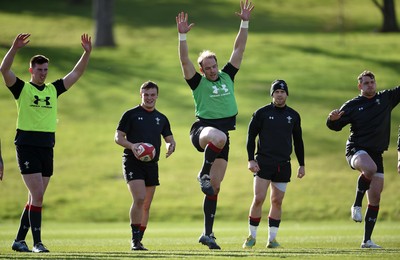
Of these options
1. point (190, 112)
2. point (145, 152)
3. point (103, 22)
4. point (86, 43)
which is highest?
point (103, 22)

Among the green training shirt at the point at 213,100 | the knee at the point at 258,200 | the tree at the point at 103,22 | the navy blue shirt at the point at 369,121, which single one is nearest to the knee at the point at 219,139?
the green training shirt at the point at 213,100

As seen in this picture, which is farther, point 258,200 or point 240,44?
point 240,44

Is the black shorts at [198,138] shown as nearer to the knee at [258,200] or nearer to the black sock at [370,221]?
the knee at [258,200]

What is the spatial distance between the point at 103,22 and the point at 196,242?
30.3 m

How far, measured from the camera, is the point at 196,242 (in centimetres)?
1620

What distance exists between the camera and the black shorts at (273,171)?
1410cm

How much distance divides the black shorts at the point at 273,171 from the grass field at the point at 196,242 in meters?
1.06

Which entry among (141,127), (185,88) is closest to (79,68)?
(141,127)

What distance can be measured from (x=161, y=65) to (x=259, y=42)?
653 centimetres

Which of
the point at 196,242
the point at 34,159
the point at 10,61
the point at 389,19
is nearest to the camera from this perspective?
the point at 10,61

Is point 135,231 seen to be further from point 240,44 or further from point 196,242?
point 240,44

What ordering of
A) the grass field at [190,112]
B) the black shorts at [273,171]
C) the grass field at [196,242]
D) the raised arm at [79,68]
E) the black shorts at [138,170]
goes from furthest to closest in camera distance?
the grass field at [190,112], the black shorts at [273,171], the raised arm at [79,68], the black shorts at [138,170], the grass field at [196,242]

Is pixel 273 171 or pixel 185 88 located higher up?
pixel 185 88

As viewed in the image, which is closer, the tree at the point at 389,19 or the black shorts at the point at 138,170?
the black shorts at the point at 138,170
